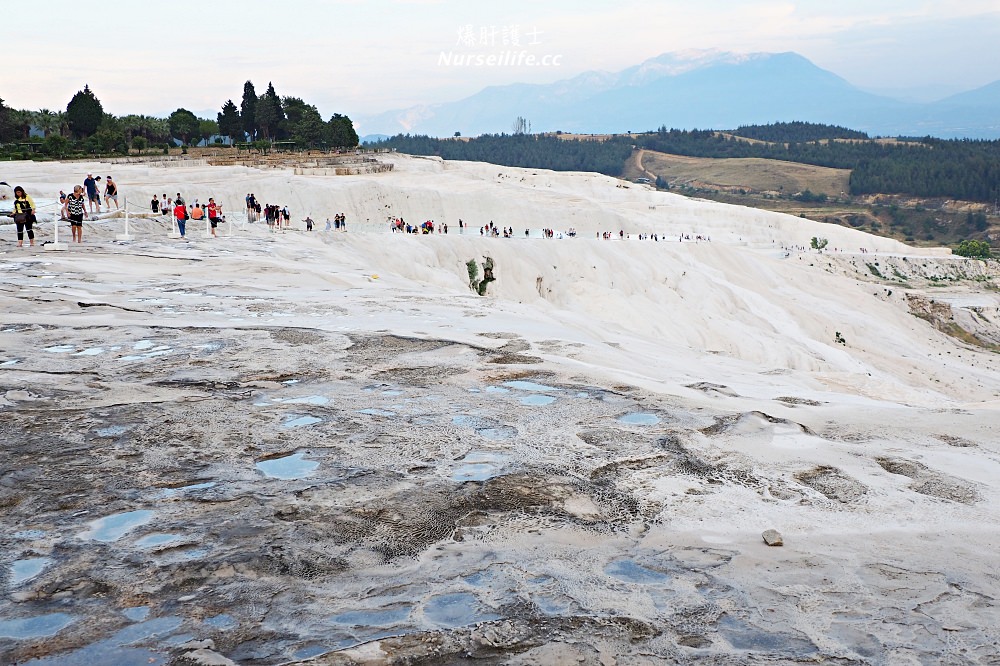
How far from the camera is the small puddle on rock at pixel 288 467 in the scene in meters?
6.35

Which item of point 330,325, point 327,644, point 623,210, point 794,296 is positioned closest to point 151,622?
point 327,644

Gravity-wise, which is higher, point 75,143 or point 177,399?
point 75,143

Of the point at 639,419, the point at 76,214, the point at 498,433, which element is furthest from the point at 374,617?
the point at 76,214

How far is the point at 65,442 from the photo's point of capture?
22.3 feet

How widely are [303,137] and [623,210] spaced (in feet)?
101

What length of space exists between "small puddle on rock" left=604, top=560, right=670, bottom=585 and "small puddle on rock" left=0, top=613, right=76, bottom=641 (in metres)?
2.94

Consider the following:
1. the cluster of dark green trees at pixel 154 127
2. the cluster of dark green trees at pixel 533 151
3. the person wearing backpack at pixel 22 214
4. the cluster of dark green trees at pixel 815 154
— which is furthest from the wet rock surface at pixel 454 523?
the cluster of dark green trees at pixel 533 151

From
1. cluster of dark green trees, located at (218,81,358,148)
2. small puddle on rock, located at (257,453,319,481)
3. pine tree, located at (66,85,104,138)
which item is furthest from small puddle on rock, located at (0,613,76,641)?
cluster of dark green trees, located at (218,81,358,148)

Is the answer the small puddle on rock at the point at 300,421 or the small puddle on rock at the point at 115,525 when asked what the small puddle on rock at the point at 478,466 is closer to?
the small puddle on rock at the point at 300,421

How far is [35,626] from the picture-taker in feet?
14.1

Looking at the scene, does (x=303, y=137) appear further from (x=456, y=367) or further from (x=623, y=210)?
(x=456, y=367)

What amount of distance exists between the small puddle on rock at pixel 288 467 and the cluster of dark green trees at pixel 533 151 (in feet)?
479

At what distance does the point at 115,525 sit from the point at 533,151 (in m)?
161

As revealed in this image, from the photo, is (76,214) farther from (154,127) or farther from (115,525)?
(154,127)
